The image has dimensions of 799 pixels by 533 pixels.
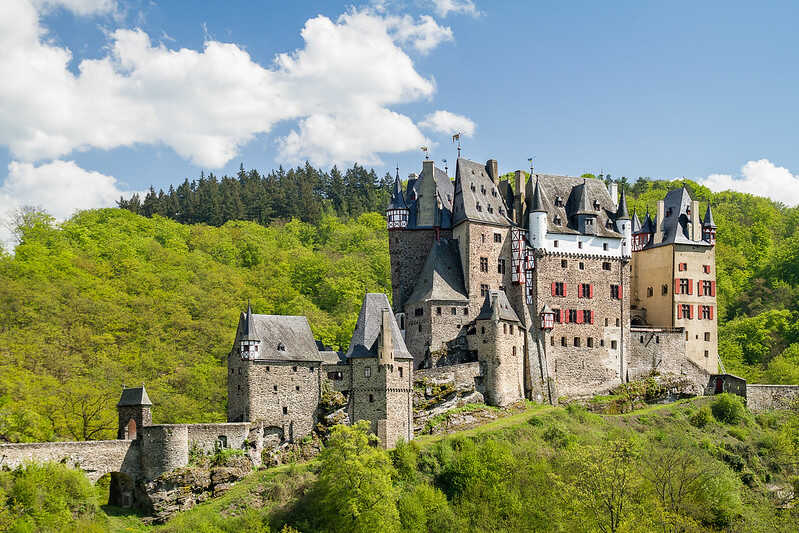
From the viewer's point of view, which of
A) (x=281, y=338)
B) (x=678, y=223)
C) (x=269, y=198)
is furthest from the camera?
(x=269, y=198)

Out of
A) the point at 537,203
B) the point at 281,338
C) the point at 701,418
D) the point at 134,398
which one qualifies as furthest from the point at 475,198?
the point at 134,398

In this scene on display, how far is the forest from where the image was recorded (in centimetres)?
5925

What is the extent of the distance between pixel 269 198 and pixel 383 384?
65.4 metres

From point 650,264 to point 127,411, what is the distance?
39.3 m

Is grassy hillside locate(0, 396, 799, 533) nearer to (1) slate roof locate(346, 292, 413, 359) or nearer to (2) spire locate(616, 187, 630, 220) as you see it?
(1) slate roof locate(346, 292, 413, 359)

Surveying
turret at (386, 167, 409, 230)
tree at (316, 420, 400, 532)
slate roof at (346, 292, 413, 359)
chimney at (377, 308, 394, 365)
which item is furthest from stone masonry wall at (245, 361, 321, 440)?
turret at (386, 167, 409, 230)

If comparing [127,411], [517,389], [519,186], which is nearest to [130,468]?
[127,411]

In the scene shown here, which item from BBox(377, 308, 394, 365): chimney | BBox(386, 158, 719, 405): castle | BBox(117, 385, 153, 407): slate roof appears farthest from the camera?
BBox(386, 158, 719, 405): castle

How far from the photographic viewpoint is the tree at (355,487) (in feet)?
144

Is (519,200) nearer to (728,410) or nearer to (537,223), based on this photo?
(537,223)

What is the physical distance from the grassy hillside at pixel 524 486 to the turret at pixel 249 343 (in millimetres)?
6449

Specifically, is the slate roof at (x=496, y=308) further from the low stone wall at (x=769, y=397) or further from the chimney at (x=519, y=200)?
the low stone wall at (x=769, y=397)

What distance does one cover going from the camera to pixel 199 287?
77.9 meters

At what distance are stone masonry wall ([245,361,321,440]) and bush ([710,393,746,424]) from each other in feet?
91.2
